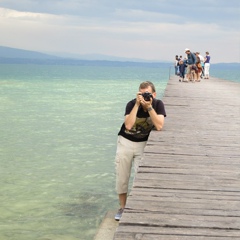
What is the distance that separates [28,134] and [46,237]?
486 inches

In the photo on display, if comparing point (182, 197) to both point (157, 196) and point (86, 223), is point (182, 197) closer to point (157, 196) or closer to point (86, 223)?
point (157, 196)

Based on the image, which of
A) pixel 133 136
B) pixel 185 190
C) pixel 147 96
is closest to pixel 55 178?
pixel 133 136

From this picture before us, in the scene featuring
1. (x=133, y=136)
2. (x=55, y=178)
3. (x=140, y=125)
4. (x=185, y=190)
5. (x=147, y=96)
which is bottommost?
(x=55, y=178)

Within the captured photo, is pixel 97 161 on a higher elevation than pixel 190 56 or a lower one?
lower

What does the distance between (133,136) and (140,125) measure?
0.26 m

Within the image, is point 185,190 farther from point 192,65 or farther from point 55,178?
point 192,65

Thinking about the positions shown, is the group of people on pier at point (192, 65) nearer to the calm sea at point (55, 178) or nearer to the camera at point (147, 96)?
the calm sea at point (55, 178)

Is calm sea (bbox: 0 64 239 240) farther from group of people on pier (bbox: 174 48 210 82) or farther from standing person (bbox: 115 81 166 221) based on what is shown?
group of people on pier (bbox: 174 48 210 82)

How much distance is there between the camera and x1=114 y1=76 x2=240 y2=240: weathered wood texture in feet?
13.2

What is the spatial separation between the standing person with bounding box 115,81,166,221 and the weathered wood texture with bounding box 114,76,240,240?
0.19m

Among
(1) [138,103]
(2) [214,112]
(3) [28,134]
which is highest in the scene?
(1) [138,103]

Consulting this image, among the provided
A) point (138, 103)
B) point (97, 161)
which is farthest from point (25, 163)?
point (138, 103)

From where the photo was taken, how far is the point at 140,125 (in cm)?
696

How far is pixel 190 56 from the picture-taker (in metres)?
24.5
